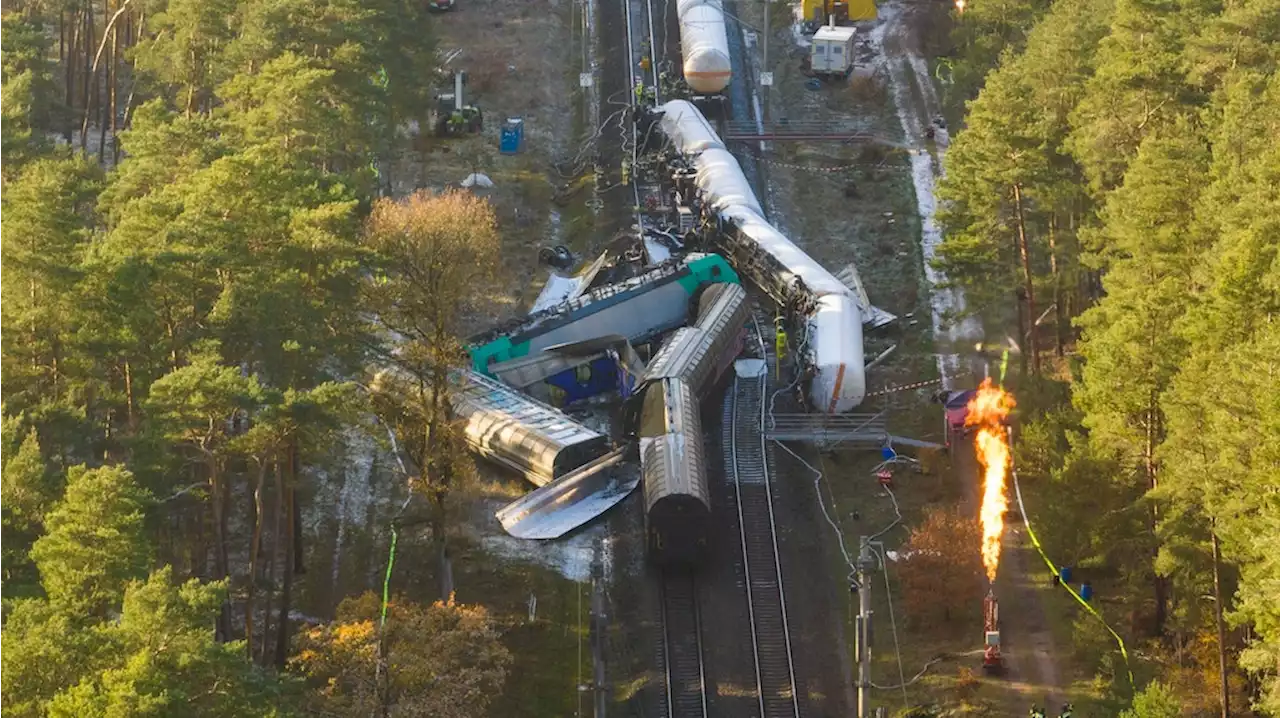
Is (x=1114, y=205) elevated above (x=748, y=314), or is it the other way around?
(x=1114, y=205)

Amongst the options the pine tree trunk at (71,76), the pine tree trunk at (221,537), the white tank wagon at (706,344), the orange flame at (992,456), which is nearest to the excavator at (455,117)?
the pine tree trunk at (71,76)

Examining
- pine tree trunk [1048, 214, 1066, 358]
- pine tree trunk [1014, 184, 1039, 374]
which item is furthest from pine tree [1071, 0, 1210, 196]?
pine tree trunk [1048, 214, 1066, 358]

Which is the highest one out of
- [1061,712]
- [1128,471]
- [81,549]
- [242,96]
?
[242,96]

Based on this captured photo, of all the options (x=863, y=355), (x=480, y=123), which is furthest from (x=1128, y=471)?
(x=480, y=123)

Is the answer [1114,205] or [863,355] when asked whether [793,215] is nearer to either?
[863,355]

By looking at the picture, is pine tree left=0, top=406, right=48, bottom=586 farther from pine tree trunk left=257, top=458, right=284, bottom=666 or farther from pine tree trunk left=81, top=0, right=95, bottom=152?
pine tree trunk left=81, top=0, right=95, bottom=152

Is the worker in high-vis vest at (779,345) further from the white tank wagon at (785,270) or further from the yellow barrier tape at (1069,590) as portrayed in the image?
the yellow barrier tape at (1069,590)

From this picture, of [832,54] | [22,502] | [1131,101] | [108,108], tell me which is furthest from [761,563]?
[108,108]

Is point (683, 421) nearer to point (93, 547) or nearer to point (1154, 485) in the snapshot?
point (1154, 485)
